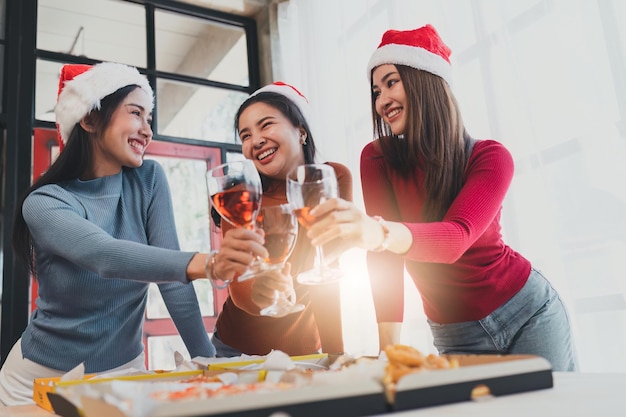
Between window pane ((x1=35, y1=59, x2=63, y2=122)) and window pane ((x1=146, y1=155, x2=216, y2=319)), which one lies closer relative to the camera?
window pane ((x1=35, y1=59, x2=63, y2=122))

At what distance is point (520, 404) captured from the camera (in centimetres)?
53

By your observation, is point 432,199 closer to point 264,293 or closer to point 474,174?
point 474,174

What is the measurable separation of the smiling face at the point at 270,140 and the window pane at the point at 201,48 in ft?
7.44

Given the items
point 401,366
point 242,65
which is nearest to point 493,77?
point 401,366

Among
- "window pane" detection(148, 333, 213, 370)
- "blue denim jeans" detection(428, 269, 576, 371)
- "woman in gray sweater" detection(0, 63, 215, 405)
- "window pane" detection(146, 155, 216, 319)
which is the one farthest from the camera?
"window pane" detection(146, 155, 216, 319)

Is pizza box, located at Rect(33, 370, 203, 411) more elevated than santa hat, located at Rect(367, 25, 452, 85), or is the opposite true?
santa hat, located at Rect(367, 25, 452, 85)

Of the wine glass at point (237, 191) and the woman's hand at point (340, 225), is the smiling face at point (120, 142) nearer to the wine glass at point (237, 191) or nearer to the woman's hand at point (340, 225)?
the wine glass at point (237, 191)

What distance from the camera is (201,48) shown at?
3883 mm

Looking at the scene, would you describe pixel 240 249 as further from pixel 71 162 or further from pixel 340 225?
pixel 71 162

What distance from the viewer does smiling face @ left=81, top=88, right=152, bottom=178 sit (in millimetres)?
1500

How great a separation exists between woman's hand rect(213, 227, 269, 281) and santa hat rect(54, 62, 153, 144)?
88 centimetres

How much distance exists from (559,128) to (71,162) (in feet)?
5.26

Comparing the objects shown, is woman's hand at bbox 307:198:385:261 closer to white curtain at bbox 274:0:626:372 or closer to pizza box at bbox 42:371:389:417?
pizza box at bbox 42:371:389:417

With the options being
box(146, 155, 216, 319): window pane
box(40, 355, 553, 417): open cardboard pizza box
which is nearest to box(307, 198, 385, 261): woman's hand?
box(40, 355, 553, 417): open cardboard pizza box
